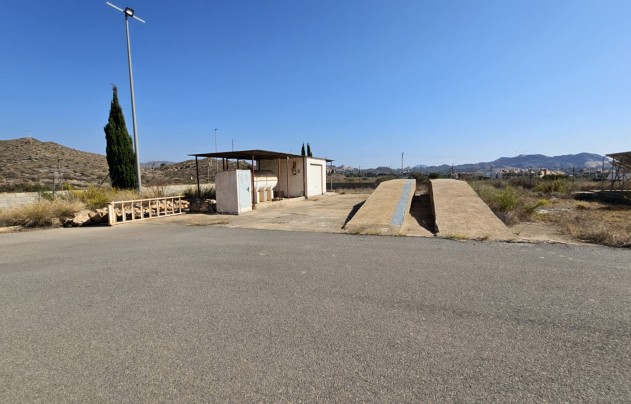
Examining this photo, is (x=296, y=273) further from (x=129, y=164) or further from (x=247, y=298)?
(x=129, y=164)

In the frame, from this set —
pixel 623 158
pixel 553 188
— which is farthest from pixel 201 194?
pixel 623 158

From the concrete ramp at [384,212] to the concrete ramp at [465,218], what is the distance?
1256 millimetres

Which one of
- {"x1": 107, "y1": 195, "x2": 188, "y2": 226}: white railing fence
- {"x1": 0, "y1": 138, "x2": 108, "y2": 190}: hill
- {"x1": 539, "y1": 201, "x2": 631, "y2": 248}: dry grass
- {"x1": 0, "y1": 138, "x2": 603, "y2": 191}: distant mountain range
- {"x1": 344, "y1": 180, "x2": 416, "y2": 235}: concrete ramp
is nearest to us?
{"x1": 539, "y1": 201, "x2": 631, "y2": 248}: dry grass

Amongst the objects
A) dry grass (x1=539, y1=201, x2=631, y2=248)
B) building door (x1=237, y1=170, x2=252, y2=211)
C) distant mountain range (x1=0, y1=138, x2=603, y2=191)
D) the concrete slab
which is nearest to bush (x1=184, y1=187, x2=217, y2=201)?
the concrete slab

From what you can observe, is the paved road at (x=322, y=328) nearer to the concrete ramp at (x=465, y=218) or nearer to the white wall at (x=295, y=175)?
the concrete ramp at (x=465, y=218)

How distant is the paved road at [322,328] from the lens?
2.65 m

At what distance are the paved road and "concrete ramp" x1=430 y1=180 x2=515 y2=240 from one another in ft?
6.43

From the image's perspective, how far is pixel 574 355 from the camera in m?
3.04

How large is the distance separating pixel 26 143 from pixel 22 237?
54.2 meters

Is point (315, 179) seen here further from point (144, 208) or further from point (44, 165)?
point (44, 165)

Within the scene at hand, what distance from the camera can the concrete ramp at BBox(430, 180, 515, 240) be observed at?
29.2 feet

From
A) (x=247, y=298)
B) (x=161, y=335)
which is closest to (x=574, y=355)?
(x=247, y=298)

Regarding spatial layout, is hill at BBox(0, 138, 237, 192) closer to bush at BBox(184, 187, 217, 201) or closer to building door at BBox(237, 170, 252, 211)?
bush at BBox(184, 187, 217, 201)

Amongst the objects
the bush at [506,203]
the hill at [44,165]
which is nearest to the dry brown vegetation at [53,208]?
the hill at [44,165]
